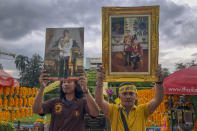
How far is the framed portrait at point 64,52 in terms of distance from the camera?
291cm

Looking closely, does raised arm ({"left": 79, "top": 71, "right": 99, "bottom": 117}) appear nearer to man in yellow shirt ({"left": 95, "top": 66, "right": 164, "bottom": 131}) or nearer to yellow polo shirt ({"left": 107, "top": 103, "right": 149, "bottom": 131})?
man in yellow shirt ({"left": 95, "top": 66, "right": 164, "bottom": 131})

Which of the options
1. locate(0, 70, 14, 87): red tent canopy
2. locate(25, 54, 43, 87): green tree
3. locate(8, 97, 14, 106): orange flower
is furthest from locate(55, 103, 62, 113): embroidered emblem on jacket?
locate(25, 54, 43, 87): green tree

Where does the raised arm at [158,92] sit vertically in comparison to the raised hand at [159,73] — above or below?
below

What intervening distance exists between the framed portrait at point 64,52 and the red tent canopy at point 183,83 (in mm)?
3999

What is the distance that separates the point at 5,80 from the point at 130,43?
19.6 ft

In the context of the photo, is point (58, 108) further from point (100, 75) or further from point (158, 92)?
point (158, 92)

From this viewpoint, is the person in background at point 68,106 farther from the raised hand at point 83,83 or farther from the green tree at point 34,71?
the green tree at point 34,71

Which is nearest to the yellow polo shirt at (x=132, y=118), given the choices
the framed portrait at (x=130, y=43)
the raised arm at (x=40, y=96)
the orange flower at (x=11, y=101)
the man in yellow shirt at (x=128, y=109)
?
the man in yellow shirt at (x=128, y=109)

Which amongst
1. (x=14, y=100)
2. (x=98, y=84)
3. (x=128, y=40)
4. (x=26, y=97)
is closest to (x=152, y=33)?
(x=128, y=40)

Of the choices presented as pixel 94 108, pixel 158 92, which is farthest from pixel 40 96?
pixel 158 92

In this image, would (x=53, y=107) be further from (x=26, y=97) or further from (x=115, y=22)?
(x=26, y=97)

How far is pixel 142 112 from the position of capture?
9.34 ft

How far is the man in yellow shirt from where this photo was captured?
9.04 ft

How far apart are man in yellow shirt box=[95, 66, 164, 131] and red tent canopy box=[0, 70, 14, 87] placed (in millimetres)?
5404
